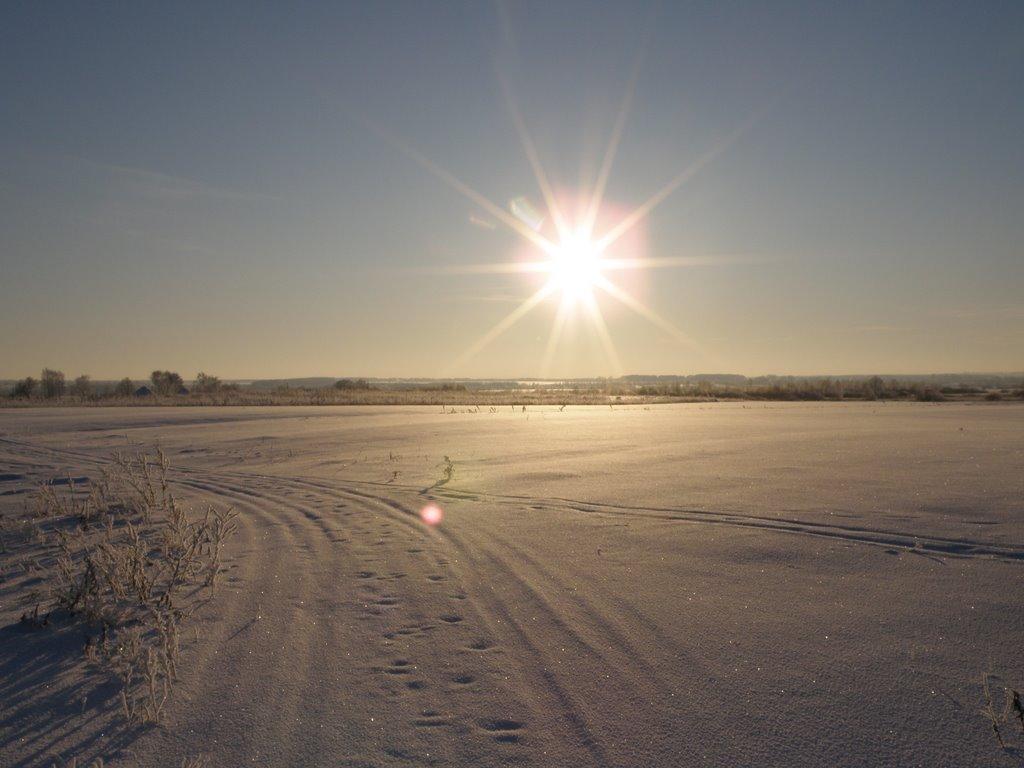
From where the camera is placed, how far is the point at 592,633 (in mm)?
3695

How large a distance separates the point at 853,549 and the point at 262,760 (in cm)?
474

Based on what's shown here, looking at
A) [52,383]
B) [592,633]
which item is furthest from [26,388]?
[592,633]

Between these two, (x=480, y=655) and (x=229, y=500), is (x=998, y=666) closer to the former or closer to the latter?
(x=480, y=655)

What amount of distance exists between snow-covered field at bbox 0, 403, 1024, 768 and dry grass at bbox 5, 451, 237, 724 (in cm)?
13

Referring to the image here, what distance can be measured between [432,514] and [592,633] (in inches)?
139

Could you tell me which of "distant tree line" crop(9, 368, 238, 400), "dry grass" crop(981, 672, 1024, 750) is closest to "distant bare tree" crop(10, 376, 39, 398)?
"distant tree line" crop(9, 368, 238, 400)

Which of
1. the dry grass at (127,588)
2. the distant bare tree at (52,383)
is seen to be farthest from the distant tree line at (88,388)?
the dry grass at (127,588)

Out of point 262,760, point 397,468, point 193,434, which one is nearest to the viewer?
point 262,760

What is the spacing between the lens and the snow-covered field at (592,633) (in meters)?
2.64

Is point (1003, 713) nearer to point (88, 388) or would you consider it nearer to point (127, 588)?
point (127, 588)

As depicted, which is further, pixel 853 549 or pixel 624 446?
pixel 624 446

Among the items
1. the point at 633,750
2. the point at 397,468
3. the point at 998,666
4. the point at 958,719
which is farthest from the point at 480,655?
the point at 397,468

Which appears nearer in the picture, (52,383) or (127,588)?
(127,588)

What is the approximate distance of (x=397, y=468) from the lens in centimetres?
1063
